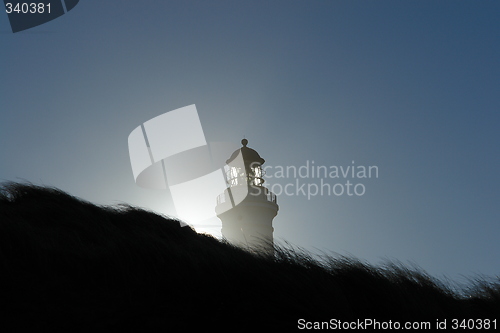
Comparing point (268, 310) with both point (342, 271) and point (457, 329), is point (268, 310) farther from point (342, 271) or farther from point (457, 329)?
point (457, 329)

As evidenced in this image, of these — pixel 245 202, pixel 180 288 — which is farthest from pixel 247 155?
pixel 180 288

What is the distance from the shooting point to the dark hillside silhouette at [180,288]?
3953mm

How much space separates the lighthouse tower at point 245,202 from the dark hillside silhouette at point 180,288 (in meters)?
11.4

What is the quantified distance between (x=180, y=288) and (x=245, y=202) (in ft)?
43.5

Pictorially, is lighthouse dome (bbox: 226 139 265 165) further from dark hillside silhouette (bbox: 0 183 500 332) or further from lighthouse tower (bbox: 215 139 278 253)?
dark hillside silhouette (bbox: 0 183 500 332)

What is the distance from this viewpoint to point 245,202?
17734 millimetres

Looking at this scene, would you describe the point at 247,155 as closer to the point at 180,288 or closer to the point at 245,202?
the point at 245,202

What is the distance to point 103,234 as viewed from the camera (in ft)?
20.0

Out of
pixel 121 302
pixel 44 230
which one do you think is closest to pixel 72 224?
pixel 44 230

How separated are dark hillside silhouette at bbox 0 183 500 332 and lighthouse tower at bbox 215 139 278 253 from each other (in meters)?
11.4

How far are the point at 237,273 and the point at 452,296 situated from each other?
3.27m

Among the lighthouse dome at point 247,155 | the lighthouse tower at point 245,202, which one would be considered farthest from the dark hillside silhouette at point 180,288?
the lighthouse dome at point 247,155

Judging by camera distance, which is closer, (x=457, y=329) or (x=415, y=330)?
(x=415, y=330)

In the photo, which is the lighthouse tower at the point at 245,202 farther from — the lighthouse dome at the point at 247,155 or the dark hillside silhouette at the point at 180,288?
the dark hillside silhouette at the point at 180,288
